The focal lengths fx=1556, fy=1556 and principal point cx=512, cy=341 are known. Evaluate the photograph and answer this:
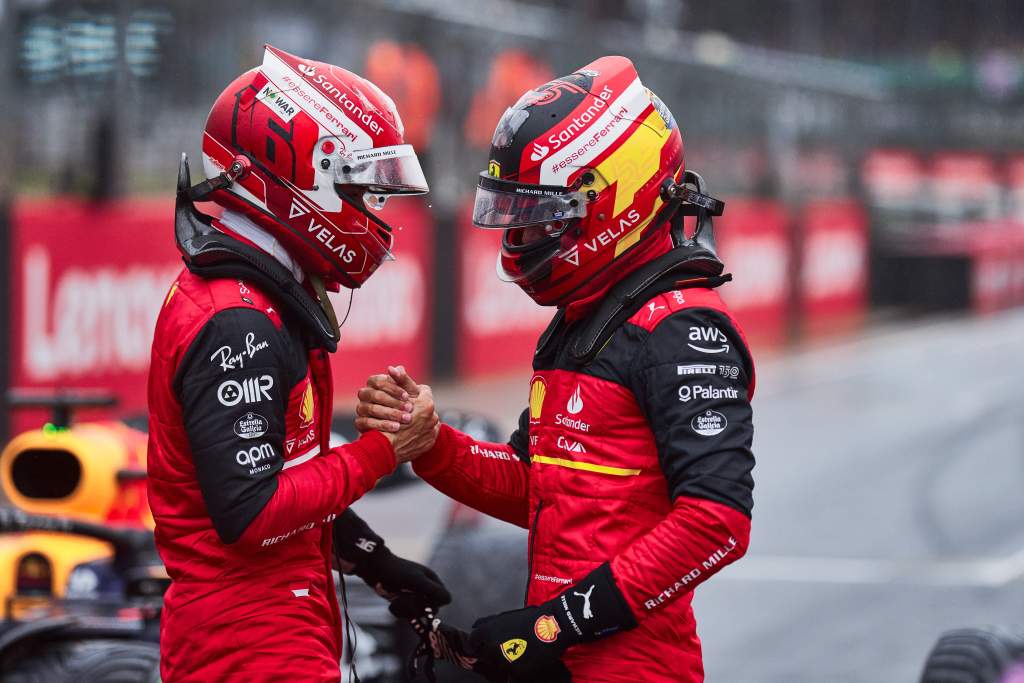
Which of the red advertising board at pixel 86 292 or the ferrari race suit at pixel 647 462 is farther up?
the ferrari race suit at pixel 647 462

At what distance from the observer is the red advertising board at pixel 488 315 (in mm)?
16234

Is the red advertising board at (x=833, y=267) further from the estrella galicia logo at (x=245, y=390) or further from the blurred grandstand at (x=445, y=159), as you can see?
the estrella galicia logo at (x=245, y=390)

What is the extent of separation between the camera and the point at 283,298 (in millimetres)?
3094

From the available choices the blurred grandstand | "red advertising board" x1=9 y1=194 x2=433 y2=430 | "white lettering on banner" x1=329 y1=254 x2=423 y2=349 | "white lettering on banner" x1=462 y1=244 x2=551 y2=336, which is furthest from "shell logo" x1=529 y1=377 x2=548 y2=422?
"white lettering on banner" x1=462 y1=244 x2=551 y2=336

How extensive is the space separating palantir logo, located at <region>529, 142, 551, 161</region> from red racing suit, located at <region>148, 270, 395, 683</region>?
1.93 feet

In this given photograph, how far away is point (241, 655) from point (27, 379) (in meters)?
7.95

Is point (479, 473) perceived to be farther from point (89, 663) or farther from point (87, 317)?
point (87, 317)

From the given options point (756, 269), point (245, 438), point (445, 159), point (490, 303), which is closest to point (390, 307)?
point (490, 303)

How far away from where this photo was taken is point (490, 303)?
16.7 meters

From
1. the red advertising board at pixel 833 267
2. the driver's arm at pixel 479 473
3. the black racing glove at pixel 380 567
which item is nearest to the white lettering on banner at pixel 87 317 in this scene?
the black racing glove at pixel 380 567

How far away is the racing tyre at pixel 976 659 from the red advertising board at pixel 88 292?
20.6 ft

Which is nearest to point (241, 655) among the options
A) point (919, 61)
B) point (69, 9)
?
point (69, 9)

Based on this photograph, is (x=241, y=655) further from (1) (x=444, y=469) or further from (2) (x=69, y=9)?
(2) (x=69, y=9)

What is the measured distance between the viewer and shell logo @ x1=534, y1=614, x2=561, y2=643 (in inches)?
115
